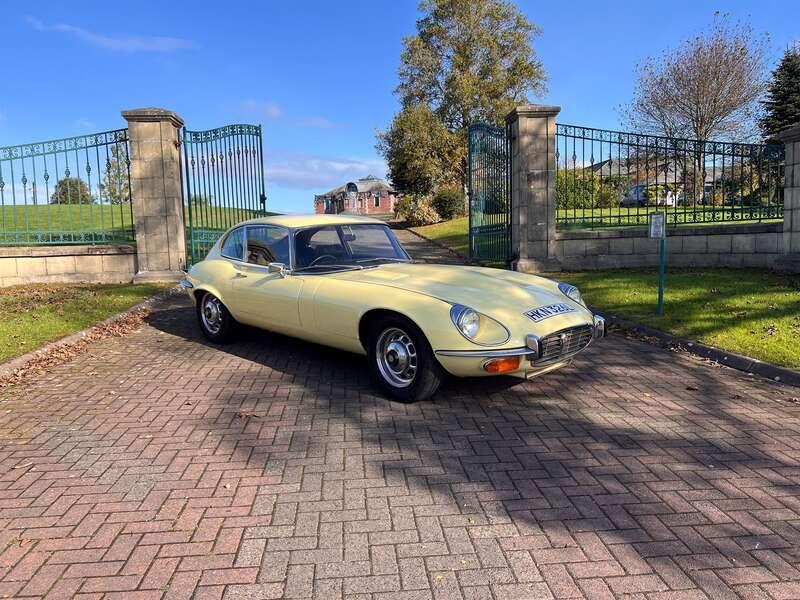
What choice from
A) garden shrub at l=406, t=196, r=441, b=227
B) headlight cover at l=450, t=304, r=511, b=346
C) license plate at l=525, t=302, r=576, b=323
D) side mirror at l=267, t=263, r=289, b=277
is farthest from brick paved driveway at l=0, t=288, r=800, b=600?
garden shrub at l=406, t=196, r=441, b=227

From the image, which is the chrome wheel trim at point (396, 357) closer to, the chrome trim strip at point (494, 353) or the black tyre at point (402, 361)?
the black tyre at point (402, 361)

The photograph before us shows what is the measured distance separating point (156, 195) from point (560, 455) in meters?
10.2

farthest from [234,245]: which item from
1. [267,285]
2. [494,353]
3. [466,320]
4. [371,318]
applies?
[494,353]

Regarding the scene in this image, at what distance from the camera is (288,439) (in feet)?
13.5

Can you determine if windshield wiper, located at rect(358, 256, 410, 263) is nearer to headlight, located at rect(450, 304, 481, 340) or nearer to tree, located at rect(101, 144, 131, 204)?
headlight, located at rect(450, 304, 481, 340)

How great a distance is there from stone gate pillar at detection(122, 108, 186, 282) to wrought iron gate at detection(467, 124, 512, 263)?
659 cm

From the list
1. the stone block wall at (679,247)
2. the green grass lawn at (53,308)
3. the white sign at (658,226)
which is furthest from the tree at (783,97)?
the green grass lawn at (53,308)

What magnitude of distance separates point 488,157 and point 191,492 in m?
11.3

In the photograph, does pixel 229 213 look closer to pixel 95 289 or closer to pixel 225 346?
pixel 95 289

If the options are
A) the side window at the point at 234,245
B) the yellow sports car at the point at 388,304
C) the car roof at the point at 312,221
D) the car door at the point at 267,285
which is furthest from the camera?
the side window at the point at 234,245

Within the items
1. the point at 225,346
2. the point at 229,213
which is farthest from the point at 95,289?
the point at 225,346

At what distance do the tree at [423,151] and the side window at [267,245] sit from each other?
25.7 meters

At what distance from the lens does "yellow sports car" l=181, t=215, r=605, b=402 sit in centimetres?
435

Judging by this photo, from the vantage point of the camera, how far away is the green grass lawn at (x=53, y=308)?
22.8ft
